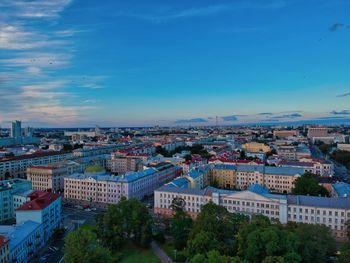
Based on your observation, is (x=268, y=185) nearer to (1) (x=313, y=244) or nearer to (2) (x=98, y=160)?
(1) (x=313, y=244)

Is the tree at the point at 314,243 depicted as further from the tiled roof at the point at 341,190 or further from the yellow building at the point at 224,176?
the yellow building at the point at 224,176

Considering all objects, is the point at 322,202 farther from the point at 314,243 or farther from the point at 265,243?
the point at 265,243

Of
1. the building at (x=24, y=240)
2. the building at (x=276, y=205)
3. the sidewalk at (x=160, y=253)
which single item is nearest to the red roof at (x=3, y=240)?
the building at (x=24, y=240)

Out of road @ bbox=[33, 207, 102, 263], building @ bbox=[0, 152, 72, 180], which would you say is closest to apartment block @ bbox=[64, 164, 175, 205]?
road @ bbox=[33, 207, 102, 263]

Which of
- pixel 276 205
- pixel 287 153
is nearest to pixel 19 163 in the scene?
pixel 276 205

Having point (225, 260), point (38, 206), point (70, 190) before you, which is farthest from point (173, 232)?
point (70, 190)
